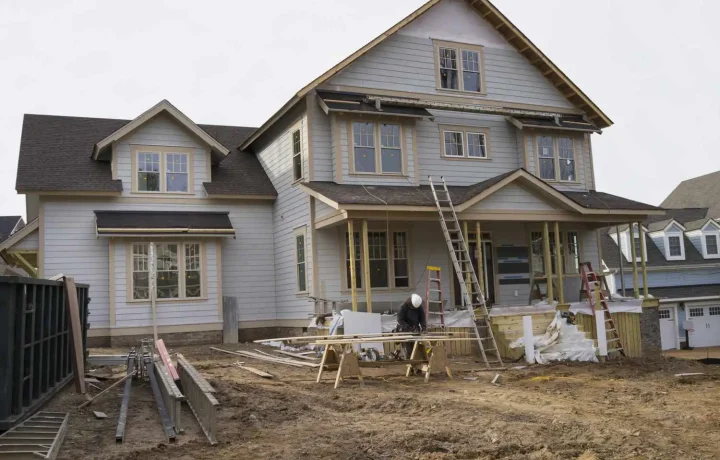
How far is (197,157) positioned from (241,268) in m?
3.63

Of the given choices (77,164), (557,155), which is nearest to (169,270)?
(77,164)

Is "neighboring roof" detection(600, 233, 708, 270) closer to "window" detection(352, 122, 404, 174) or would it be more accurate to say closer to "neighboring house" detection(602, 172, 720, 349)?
"neighboring house" detection(602, 172, 720, 349)

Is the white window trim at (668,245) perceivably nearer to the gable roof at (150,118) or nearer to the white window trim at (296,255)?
the white window trim at (296,255)

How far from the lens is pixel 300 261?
19562mm

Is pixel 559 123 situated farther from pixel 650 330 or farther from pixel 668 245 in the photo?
pixel 668 245

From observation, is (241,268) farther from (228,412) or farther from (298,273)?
(228,412)

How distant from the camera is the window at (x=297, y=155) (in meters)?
19.5

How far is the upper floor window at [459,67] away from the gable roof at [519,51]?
104 centimetres

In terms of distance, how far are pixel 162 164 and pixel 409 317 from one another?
10281 mm

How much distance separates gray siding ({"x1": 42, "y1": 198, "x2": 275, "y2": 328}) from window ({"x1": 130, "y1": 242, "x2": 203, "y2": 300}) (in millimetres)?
304

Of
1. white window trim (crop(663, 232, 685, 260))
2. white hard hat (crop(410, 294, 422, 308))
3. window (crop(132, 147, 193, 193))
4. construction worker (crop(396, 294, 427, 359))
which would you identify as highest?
window (crop(132, 147, 193, 193))

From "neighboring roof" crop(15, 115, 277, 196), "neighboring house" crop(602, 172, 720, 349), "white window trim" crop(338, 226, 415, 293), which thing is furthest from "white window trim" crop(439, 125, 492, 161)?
"neighboring house" crop(602, 172, 720, 349)

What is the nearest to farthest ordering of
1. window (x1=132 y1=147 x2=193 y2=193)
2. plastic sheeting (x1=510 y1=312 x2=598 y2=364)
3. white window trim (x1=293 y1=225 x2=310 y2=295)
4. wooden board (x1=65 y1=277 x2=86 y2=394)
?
wooden board (x1=65 y1=277 x2=86 y2=394) → plastic sheeting (x1=510 y1=312 x2=598 y2=364) → white window trim (x1=293 y1=225 x2=310 y2=295) → window (x1=132 y1=147 x2=193 y2=193)

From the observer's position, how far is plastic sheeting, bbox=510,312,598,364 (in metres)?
15.6
